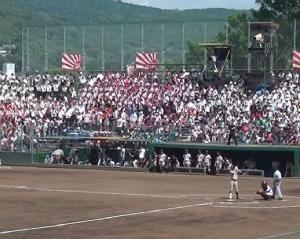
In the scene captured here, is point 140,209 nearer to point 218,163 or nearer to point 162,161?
point 218,163

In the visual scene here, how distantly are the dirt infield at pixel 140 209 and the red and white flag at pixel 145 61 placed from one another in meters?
20.7

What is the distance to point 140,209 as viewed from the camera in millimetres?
33656

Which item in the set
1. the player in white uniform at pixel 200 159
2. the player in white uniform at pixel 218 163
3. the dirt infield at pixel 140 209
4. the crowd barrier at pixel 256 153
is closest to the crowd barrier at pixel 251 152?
the crowd barrier at pixel 256 153

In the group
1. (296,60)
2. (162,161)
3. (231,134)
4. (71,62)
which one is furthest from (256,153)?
(71,62)

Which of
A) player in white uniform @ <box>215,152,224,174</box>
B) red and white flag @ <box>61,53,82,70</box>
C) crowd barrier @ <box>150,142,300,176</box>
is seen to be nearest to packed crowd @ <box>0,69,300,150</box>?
crowd barrier @ <box>150,142,300,176</box>

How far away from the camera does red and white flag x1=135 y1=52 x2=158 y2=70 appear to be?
6838 centimetres

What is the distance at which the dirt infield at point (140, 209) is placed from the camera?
91.9 feet

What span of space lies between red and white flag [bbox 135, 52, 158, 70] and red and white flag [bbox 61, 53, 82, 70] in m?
6.73

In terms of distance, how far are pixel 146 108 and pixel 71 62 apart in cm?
1481

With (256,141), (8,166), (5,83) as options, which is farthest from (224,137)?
(5,83)

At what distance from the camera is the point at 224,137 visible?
53.7 meters

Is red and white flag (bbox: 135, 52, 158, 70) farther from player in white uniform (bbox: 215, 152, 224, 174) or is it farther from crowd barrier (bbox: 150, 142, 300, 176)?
player in white uniform (bbox: 215, 152, 224, 174)

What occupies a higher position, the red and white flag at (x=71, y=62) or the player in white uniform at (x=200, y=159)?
the red and white flag at (x=71, y=62)

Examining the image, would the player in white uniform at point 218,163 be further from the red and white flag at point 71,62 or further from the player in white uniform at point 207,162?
the red and white flag at point 71,62
